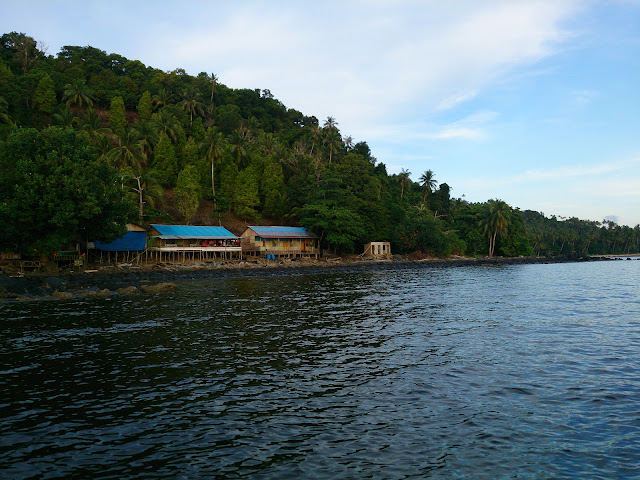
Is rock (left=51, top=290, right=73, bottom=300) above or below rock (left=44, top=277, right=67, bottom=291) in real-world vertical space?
below

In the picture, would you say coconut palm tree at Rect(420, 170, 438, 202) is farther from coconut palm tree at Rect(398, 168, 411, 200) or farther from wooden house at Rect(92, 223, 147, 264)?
wooden house at Rect(92, 223, 147, 264)

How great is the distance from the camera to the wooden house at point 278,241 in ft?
242

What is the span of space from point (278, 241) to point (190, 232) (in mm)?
15976

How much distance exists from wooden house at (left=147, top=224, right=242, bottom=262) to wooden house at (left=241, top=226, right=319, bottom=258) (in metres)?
2.98

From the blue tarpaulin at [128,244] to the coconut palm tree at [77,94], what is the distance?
49.3 metres

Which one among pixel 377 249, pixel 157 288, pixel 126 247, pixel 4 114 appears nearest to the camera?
pixel 157 288

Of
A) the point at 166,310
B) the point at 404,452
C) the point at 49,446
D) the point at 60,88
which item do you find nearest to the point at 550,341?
the point at 404,452

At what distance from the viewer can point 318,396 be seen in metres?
13.5

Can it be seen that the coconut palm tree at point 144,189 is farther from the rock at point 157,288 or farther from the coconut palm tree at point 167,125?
the rock at point 157,288

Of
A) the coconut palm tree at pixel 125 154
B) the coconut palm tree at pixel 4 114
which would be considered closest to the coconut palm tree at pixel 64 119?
the coconut palm tree at pixel 4 114

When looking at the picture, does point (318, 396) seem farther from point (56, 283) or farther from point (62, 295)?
point (56, 283)

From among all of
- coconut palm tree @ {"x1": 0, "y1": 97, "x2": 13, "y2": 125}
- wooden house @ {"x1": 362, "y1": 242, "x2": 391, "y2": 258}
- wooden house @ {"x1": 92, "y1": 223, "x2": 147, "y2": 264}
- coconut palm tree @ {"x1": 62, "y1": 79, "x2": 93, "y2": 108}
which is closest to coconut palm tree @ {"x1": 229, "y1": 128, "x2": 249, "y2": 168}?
coconut palm tree @ {"x1": 62, "y1": 79, "x2": 93, "y2": 108}

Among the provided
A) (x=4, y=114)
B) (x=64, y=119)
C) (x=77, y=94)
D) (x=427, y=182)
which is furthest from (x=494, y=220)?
(x=4, y=114)

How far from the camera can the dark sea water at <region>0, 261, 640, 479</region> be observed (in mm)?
9523
